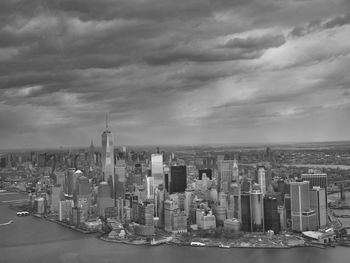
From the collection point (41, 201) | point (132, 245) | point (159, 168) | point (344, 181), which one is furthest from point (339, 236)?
point (41, 201)

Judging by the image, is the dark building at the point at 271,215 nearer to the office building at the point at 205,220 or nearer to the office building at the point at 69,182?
the office building at the point at 205,220

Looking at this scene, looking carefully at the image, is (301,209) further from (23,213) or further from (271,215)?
(23,213)

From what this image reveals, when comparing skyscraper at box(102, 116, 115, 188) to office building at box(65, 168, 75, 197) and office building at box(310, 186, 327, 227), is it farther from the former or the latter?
office building at box(310, 186, 327, 227)

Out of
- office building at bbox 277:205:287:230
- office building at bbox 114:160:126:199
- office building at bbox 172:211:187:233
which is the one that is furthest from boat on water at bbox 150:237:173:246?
office building at bbox 114:160:126:199

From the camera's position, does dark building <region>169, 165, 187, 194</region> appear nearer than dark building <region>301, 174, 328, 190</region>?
No

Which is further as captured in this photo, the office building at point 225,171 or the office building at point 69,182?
the office building at point 69,182

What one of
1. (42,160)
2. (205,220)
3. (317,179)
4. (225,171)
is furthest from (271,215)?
(42,160)

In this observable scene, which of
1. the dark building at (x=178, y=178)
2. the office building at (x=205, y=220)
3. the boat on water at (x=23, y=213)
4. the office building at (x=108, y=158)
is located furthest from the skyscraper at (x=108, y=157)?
the office building at (x=205, y=220)
